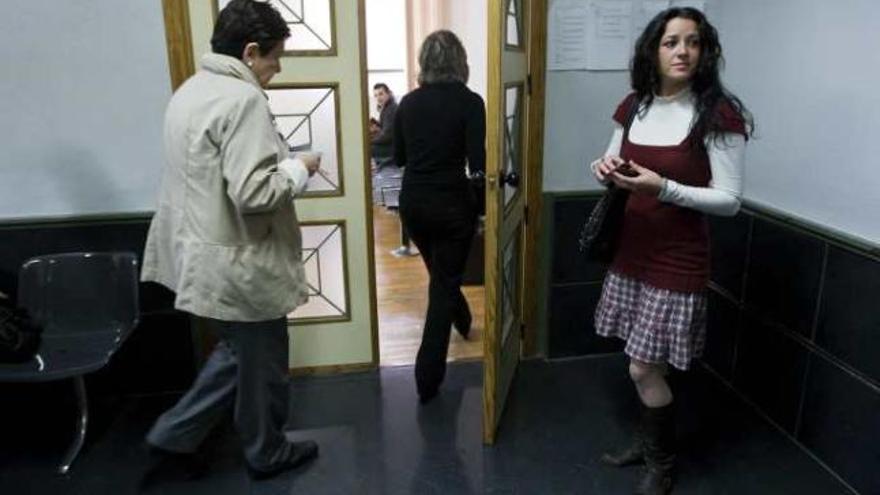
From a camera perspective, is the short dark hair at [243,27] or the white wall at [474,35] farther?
the white wall at [474,35]

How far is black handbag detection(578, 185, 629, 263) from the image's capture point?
1860mm

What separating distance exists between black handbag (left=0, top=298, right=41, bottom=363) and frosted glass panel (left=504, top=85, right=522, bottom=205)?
1.52m

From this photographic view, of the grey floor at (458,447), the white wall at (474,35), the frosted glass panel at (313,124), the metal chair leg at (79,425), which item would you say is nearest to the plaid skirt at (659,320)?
the grey floor at (458,447)

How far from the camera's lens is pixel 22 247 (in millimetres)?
2316

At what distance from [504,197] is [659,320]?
61 centimetres

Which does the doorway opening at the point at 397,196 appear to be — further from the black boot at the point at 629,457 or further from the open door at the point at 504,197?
the black boot at the point at 629,457

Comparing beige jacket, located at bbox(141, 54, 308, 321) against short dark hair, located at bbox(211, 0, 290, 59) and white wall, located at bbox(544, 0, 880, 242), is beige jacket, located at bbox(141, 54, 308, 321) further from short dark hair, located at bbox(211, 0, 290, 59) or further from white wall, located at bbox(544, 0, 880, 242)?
white wall, located at bbox(544, 0, 880, 242)

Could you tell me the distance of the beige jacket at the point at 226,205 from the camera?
1.63m

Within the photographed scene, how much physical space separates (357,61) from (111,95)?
82 cm

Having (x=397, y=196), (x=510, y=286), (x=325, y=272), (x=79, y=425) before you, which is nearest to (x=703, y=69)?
(x=510, y=286)

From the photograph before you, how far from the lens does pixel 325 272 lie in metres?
2.67

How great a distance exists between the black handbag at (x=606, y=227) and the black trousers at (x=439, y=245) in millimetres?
506

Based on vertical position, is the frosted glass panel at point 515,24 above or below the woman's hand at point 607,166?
above

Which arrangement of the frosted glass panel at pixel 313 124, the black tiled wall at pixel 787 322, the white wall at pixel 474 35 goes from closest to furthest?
the black tiled wall at pixel 787 322
the frosted glass panel at pixel 313 124
the white wall at pixel 474 35
